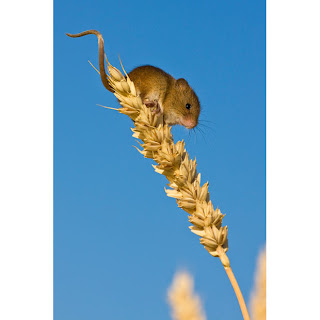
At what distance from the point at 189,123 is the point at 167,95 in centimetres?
28

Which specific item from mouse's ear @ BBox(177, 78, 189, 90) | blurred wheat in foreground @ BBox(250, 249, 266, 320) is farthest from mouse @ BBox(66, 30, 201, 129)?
blurred wheat in foreground @ BBox(250, 249, 266, 320)

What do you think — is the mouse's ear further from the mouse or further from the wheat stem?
the wheat stem

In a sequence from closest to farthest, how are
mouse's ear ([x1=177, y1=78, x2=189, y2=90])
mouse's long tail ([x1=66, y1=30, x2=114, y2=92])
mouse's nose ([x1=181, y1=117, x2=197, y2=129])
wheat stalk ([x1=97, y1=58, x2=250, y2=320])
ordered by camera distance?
wheat stalk ([x1=97, y1=58, x2=250, y2=320]), mouse's long tail ([x1=66, y1=30, x2=114, y2=92]), mouse's ear ([x1=177, y1=78, x2=189, y2=90]), mouse's nose ([x1=181, y1=117, x2=197, y2=129])

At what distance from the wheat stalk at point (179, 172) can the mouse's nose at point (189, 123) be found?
1559 millimetres

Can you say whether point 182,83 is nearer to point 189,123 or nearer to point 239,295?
point 189,123

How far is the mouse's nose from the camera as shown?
120 inches

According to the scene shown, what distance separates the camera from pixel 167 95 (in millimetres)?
2883

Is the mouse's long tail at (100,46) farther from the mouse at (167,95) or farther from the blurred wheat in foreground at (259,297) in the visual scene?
the blurred wheat in foreground at (259,297)

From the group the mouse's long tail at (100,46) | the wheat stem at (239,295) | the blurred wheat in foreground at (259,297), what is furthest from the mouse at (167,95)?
the wheat stem at (239,295)
